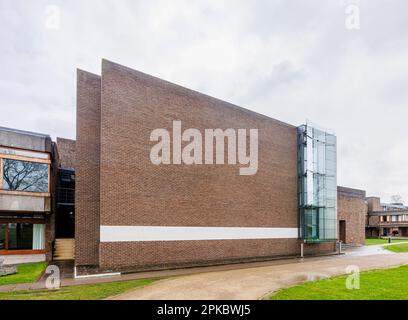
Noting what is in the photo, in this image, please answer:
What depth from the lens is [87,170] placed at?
50.1 ft

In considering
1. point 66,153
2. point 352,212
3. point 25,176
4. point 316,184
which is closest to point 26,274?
point 25,176

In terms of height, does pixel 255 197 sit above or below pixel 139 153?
below

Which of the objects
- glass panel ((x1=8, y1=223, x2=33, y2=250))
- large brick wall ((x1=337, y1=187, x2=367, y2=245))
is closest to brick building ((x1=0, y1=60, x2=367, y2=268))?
glass panel ((x1=8, y1=223, x2=33, y2=250))

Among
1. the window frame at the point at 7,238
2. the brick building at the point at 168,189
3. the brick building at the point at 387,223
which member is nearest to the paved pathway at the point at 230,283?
the brick building at the point at 168,189

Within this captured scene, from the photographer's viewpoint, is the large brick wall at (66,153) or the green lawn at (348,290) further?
the large brick wall at (66,153)

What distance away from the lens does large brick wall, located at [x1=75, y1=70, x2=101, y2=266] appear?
1478 centimetres

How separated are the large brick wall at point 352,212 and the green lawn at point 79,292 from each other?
2695 centimetres

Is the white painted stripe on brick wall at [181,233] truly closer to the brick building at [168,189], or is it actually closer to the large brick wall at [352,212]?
the brick building at [168,189]

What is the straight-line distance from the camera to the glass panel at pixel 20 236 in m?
16.3

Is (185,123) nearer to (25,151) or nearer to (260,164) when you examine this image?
(260,164)

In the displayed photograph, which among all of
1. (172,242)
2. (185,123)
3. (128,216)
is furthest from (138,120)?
(172,242)
